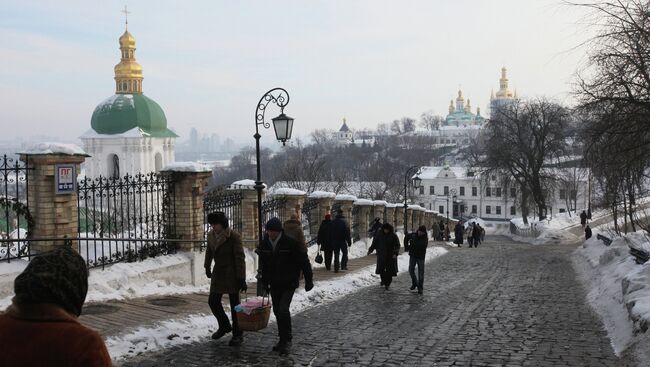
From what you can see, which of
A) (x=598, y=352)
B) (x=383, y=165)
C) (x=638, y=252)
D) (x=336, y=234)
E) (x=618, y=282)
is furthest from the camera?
(x=383, y=165)

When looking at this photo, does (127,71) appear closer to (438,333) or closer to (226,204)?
(226,204)

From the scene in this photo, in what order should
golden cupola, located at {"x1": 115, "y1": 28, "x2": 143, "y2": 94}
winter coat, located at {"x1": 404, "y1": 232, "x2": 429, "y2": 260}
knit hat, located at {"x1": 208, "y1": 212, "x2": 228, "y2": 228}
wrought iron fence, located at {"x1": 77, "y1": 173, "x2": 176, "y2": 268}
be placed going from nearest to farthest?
knit hat, located at {"x1": 208, "y1": 212, "x2": 228, "y2": 228}, wrought iron fence, located at {"x1": 77, "y1": 173, "x2": 176, "y2": 268}, winter coat, located at {"x1": 404, "y1": 232, "x2": 429, "y2": 260}, golden cupola, located at {"x1": 115, "y1": 28, "x2": 143, "y2": 94}

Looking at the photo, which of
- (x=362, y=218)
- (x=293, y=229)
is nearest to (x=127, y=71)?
(x=362, y=218)

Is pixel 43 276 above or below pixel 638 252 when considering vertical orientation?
above

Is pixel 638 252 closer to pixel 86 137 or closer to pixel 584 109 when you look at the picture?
pixel 584 109

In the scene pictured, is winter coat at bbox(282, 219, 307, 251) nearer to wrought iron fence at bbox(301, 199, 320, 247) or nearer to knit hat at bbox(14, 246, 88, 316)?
knit hat at bbox(14, 246, 88, 316)

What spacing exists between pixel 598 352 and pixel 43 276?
674 cm

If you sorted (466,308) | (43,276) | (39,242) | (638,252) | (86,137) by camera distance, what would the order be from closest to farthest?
(43,276) → (39,242) → (466,308) → (638,252) → (86,137)

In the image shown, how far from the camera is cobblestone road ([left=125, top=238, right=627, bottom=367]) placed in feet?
22.2

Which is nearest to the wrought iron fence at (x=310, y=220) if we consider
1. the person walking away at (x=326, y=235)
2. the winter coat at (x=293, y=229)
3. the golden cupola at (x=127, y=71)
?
the person walking away at (x=326, y=235)

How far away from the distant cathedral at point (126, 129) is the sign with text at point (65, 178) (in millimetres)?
38808

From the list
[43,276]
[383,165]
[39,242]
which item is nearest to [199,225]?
[39,242]

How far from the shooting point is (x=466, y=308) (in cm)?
1016

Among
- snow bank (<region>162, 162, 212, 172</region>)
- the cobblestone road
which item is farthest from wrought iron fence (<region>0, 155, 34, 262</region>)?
the cobblestone road
